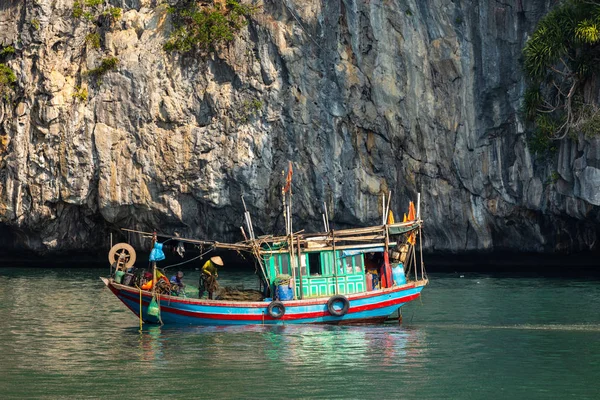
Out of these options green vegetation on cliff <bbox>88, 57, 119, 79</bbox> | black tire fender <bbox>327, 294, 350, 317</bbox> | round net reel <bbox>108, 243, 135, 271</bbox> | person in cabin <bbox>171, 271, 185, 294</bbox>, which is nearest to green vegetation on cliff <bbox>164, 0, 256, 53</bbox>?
green vegetation on cliff <bbox>88, 57, 119, 79</bbox>

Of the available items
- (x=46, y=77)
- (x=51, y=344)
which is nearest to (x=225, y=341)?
(x=51, y=344)

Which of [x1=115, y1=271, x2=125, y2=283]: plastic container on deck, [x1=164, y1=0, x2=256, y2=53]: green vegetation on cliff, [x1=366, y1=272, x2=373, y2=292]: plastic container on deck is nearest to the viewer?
[x1=115, y1=271, x2=125, y2=283]: plastic container on deck

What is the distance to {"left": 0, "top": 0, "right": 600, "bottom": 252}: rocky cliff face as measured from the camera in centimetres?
4325

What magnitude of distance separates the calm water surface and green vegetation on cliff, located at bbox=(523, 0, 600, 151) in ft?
29.6

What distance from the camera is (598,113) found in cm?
3838

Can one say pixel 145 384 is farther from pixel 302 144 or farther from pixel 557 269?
pixel 557 269

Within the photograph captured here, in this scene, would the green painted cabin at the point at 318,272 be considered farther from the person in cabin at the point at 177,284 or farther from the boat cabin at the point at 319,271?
the person in cabin at the point at 177,284

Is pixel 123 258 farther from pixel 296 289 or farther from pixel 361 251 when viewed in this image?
pixel 361 251

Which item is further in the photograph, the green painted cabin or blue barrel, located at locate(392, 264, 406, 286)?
blue barrel, located at locate(392, 264, 406, 286)

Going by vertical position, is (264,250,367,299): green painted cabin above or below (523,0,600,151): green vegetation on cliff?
below

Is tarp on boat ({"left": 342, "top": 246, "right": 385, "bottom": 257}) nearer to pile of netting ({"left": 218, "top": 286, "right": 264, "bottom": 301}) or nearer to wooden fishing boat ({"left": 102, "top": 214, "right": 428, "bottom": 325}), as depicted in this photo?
wooden fishing boat ({"left": 102, "top": 214, "right": 428, "bottom": 325})

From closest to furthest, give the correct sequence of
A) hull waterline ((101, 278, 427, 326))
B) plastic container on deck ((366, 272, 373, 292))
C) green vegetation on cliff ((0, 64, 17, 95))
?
hull waterline ((101, 278, 427, 326)), plastic container on deck ((366, 272, 373, 292)), green vegetation on cliff ((0, 64, 17, 95))

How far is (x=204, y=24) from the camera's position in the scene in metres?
43.7

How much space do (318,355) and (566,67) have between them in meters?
21.5
